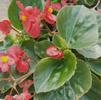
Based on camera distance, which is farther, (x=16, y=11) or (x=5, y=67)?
(x=16, y=11)

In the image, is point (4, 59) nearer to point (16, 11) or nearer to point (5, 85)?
point (5, 85)

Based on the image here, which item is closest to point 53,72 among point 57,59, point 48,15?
point 57,59

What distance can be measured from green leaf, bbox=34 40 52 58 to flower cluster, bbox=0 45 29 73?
0.03 metres

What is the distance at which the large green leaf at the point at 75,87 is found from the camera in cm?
73

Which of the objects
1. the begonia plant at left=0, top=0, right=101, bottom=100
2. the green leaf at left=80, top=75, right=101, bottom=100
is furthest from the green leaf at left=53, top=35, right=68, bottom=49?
the green leaf at left=80, top=75, right=101, bottom=100

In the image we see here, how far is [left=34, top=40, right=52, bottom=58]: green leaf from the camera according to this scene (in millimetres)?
784

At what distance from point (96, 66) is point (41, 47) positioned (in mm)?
140

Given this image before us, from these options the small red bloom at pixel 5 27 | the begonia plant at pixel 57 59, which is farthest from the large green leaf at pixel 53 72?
the small red bloom at pixel 5 27

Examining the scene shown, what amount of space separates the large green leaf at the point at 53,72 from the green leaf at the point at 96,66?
73 mm

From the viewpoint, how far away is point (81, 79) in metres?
0.75

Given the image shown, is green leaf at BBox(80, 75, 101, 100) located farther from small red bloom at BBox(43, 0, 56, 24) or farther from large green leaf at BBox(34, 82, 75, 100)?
small red bloom at BBox(43, 0, 56, 24)

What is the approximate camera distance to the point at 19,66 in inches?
30.0

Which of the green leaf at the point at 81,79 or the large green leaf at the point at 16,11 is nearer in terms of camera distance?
the green leaf at the point at 81,79

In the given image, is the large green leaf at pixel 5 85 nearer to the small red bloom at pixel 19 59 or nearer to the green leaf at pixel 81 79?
the small red bloom at pixel 19 59
